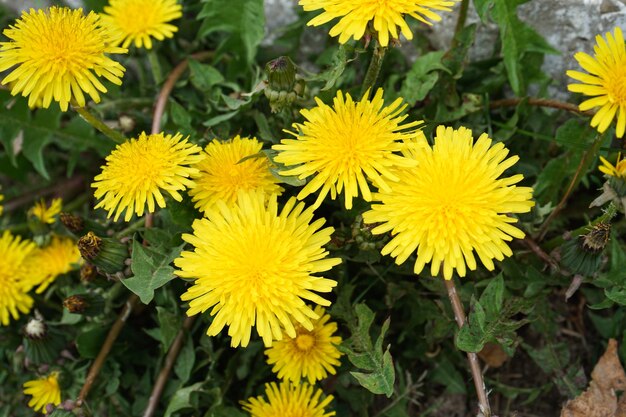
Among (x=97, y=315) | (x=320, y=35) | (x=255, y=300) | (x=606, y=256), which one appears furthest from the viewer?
(x=320, y=35)

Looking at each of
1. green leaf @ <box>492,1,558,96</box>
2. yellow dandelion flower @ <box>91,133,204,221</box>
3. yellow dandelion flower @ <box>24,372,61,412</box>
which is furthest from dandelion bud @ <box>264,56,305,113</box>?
yellow dandelion flower @ <box>24,372,61,412</box>

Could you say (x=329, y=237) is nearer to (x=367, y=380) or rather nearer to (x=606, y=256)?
(x=367, y=380)

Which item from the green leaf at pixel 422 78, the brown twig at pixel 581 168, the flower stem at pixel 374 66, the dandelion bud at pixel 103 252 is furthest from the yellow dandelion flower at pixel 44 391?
the brown twig at pixel 581 168

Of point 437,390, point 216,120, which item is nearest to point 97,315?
point 216,120

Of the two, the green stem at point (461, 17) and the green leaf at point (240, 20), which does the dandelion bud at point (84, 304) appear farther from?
the green stem at point (461, 17)

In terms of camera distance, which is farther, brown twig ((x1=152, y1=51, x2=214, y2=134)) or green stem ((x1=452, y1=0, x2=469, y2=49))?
brown twig ((x1=152, y1=51, x2=214, y2=134))

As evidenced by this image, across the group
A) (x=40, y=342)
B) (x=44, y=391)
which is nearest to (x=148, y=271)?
(x=40, y=342)

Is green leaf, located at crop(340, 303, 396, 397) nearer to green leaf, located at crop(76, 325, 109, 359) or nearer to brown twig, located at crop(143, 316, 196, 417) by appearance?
brown twig, located at crop(143, 316, 196, 417)
